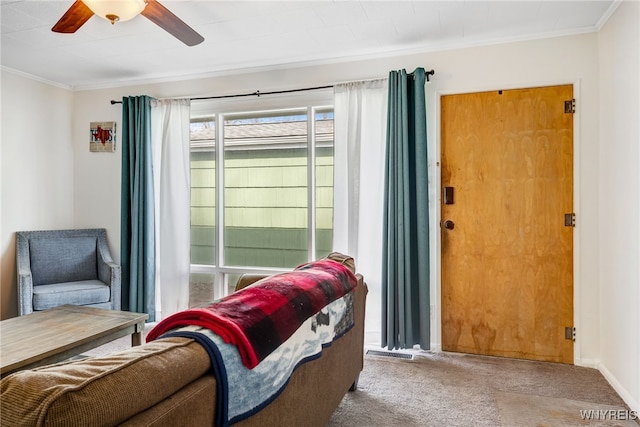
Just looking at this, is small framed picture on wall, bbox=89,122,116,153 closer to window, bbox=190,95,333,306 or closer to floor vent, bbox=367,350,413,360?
window, bbox=190,95,333,306

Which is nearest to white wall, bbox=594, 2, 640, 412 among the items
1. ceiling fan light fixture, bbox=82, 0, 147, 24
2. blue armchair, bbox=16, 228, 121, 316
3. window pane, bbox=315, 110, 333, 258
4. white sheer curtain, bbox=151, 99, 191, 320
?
window pane, bbox=315, 110, 333, 258

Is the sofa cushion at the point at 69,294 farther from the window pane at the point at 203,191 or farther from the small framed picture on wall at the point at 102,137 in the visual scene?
the small framed picture on wall at the point at 102,137

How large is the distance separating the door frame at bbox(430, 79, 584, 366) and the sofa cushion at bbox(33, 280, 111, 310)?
2775 mm

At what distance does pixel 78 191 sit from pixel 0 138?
32.6 inches

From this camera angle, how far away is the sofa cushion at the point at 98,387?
696 mm

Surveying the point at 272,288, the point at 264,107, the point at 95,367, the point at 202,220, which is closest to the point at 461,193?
the point at 264,107

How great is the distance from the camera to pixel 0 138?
3.60 m

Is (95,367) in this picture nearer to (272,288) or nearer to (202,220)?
(272,288)

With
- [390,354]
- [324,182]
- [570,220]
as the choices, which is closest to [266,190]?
[324,182]

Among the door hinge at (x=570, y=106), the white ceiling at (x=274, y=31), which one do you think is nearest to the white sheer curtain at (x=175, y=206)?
the white ceiling at (x=274, y=31)

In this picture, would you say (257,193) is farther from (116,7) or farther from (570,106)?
(570,106)

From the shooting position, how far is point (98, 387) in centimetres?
76

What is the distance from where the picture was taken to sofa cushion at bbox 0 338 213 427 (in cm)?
70

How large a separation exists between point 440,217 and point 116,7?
2.46 m
